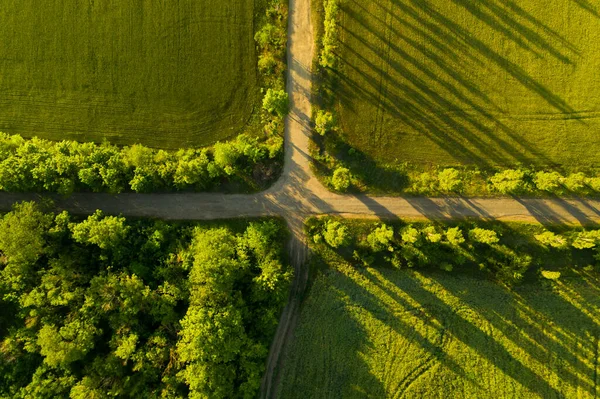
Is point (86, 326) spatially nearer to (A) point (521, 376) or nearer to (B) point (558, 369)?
(A) point (521, 376)

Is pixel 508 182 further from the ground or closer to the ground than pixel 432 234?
further from the ground

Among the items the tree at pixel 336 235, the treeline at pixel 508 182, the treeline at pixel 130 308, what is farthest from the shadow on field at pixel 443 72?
the treeline at pixel 130 308

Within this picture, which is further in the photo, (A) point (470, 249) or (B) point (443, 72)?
(B) point (443, 72)

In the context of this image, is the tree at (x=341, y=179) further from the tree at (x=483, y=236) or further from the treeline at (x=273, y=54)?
the tree at (x=483, y=236)

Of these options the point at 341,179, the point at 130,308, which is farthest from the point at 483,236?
the point at 130,308

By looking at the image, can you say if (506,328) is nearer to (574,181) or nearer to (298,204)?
(574,181)

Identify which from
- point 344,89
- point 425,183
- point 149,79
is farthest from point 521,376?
point 149,79
